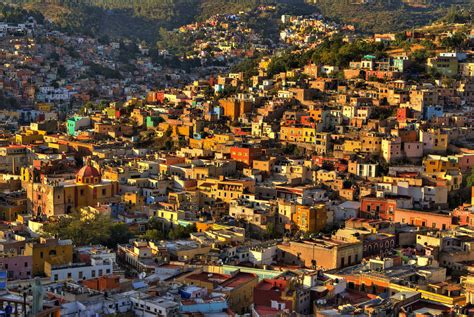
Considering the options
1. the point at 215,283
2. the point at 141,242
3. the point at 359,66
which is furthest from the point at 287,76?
the point at 215,283

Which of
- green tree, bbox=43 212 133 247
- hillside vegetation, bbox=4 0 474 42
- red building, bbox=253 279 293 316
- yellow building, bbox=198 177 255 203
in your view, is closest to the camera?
red building, bbox=253 279 293 316

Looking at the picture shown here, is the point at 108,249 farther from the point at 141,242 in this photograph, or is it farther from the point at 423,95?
the point at 423,95

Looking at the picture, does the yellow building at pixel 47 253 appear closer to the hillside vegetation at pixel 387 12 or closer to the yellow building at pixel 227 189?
the yellow building at pixel 227 189

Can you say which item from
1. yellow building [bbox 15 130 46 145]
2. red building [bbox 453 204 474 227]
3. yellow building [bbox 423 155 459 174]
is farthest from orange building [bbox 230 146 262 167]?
yellow building [bbox 15 130 46 145]

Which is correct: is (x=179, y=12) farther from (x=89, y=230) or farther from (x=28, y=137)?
(x=89, y=230)

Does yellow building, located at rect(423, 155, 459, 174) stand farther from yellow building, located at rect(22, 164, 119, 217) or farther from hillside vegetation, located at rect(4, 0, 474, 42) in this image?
hillside vegetation, located at rect(4, 0, 474, 42)
